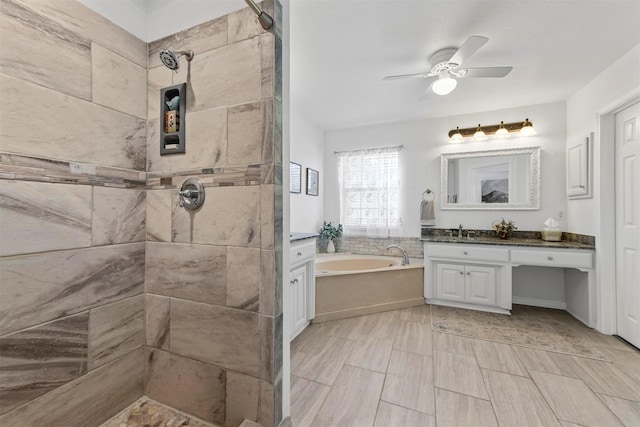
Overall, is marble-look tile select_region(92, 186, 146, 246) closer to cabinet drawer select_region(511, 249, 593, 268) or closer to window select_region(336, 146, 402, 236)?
window select_region(336, 146, 402, 236)

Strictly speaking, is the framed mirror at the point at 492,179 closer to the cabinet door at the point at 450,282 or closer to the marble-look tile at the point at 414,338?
the cabinet door at the point at 450,282

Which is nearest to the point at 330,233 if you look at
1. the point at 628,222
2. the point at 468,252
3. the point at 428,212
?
the point at 428,212

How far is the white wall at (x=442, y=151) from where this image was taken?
10.3ft

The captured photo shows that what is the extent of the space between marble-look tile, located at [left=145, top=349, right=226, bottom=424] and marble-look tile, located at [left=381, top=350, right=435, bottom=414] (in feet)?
3.31

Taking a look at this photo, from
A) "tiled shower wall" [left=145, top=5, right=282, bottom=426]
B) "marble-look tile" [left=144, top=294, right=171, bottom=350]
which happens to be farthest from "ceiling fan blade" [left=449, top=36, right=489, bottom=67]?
"marble-look tile" [left=144, top=294, right=171, bottom=350]

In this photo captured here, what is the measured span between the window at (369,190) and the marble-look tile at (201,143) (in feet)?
9.91

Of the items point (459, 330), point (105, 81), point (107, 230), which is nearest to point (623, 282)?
point (459, 330)

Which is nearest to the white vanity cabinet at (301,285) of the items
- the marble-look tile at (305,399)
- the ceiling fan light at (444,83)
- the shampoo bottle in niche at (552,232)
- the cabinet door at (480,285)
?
the marble-look tile at (305,399)

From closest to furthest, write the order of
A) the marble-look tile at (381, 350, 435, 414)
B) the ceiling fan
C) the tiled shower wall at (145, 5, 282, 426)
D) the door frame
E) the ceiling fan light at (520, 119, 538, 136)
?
the tiled shower wall at (145, 5, 282, 426), the marble-look tile at (381, 350, 435, 414), the ceiling fan, the door frame, the ceiling fan light at (520, 119, 538, 136)

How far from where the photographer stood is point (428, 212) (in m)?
3.59

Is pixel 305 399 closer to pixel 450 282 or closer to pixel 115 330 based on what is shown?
pixel 115 330

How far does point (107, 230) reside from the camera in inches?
45.6

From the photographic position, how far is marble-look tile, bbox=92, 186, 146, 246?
3.69ft

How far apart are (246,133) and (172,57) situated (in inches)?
19.0
